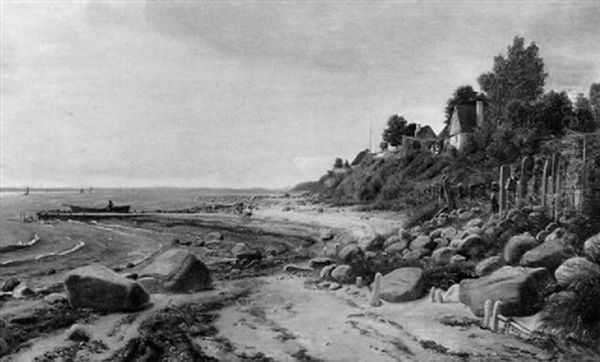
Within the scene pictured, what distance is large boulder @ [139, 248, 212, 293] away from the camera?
50.4 ft

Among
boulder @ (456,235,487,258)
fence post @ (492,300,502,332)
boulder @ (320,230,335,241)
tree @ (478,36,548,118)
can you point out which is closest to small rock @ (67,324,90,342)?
fence post @ (492,300,502,332)

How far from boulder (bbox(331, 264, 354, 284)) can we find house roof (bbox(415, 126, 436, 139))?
52311 millimetres

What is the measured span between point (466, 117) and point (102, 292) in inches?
1851

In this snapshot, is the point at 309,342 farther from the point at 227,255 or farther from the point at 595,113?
the point at 595,113

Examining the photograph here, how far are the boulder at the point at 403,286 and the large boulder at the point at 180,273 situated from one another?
654cm

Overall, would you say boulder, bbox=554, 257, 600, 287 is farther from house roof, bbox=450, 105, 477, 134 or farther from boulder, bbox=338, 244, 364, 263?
house roof, bbox=450, 105, 477, 134

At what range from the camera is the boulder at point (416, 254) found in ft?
56.7

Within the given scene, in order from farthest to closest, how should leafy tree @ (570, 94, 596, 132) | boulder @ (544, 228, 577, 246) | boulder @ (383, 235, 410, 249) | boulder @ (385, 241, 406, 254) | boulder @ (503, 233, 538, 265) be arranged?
leafy tree @ (570, 94, 596, 132) → boulder @ (383, 235, 410, 249) → boulder @ (385, 241, 406, 254) → boulder @ (503, 233, 538, 265) → boulder @ (544, 228, 577, 246)

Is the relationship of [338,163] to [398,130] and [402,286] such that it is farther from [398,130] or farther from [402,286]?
[402,286]

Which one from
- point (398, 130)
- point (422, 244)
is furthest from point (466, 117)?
point (422, 244)

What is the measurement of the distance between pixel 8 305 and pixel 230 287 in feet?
23.0

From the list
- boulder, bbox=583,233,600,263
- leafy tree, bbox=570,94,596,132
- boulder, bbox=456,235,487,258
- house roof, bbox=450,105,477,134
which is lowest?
boulder, bbox=456,235,487,258

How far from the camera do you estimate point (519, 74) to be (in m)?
43.0

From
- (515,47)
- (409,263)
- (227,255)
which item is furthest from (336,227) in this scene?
(515,47)
